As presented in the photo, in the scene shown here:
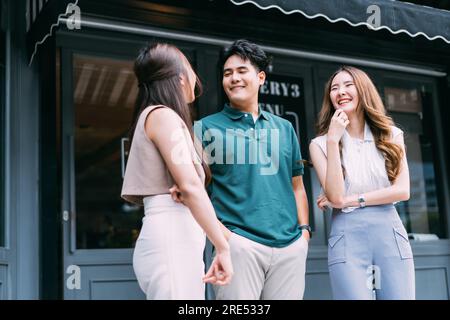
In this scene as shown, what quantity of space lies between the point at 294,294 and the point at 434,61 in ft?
12.3

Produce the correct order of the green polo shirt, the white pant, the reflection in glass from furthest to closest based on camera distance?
the reflection in glass < the green polo shirt < the white pant

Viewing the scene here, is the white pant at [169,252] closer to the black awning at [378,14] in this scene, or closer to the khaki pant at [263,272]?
the khaki pant at [263,272]

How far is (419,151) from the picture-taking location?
605 cm

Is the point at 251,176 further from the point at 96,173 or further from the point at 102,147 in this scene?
the point at 96,173

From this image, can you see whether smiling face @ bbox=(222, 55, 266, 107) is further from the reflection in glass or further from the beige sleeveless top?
the reflection in glass

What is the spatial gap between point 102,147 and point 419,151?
4.45 metres

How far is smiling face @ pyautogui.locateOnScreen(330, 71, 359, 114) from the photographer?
335cm

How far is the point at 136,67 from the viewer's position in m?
2.66

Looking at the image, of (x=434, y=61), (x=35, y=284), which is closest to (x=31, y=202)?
(x=35, y=284)

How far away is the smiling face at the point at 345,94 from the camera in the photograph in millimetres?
3354

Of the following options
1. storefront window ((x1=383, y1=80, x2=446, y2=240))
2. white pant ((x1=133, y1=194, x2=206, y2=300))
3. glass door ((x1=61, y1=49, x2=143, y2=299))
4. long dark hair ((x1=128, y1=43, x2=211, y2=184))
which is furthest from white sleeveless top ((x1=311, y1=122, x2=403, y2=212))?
storefront window ((x1=383, y1=80, x2=446, y2=240))

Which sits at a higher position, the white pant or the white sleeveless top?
the white sleeveless top

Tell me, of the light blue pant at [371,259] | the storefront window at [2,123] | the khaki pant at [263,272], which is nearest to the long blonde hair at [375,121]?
the light blue pant at [371,259]

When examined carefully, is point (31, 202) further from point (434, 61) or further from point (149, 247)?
point (434, 61)
